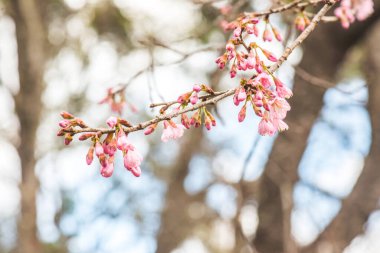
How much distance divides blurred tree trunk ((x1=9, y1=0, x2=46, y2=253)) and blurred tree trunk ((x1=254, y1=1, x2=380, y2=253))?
214 cm

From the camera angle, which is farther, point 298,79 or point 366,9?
point 298,79

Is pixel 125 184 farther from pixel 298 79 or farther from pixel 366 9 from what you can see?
pixel 366 9

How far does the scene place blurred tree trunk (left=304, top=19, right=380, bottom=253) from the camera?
10.1 ft

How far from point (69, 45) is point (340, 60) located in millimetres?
3904

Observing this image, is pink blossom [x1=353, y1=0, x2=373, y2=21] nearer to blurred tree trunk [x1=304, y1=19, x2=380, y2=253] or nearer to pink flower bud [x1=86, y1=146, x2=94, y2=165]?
blurred tree trunk [x1=304, y1=19, x2=380, y2=253]

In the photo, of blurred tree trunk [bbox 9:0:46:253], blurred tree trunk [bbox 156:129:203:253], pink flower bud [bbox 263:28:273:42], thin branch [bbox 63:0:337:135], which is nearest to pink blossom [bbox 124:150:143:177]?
thin branch [bbox 63:0:337:135]

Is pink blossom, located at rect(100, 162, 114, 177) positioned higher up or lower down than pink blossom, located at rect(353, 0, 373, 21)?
lower down

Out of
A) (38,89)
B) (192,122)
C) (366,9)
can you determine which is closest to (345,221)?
(366,9)

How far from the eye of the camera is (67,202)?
7273 mm

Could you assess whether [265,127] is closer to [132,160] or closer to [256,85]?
[256,85]

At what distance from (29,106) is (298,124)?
2462 millimetres

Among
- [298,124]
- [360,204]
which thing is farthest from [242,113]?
[298,124]

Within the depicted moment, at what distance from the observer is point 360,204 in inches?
122

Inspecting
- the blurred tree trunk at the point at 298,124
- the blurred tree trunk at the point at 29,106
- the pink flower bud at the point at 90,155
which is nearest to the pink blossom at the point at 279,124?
the pink flower bud at the point at 90,155
